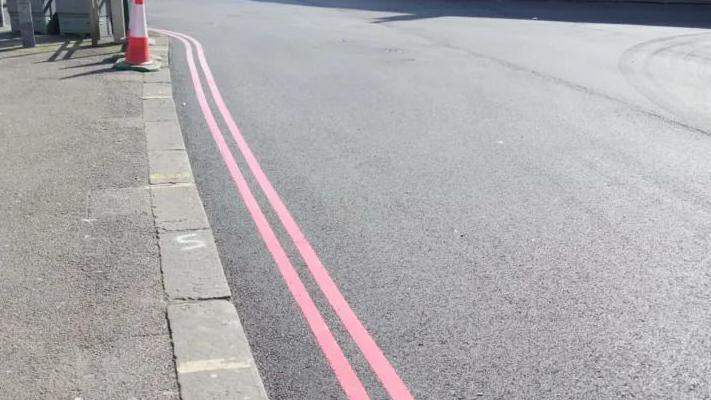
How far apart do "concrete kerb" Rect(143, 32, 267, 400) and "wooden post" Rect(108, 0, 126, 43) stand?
6.48 meters

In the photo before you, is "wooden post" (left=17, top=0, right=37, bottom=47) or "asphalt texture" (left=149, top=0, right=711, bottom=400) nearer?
"asphalt texture" (left=149, top=0, right=711, bottom=400)

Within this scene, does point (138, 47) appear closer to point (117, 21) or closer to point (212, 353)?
point (117, 21)

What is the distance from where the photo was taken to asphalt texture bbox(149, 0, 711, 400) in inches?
154

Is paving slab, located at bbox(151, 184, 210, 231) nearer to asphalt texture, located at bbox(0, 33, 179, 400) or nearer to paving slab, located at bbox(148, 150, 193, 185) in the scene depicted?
asphalt texture, located at bbox(0, 33, 179, 400)

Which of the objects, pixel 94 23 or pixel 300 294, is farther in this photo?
pixel 94 23

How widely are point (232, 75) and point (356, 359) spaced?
8031 millimetres

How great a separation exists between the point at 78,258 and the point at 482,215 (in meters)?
2.88

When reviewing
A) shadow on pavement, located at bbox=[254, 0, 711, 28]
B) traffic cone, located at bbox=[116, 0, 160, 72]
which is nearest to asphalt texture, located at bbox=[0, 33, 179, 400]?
traffic cone, located at bbox=[116, 0, 160, 72]

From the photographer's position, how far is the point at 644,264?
197 inches

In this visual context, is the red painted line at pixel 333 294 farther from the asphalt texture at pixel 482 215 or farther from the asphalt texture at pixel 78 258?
the asphalt texture at pixel 78 258

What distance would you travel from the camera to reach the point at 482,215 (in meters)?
5.87

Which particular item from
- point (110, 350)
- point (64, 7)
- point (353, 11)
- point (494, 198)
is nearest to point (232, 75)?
point (64, 7)

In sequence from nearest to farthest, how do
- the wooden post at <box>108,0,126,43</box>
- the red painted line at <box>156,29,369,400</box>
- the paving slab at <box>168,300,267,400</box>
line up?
the paving slab at <box>168,300,267,400</box> < the red painted line at <box>156,29,369,400</box> < the wooden post at <box>108,0,126,43</box>

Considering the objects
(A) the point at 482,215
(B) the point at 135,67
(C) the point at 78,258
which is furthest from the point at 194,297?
(B) the point at 135,67
